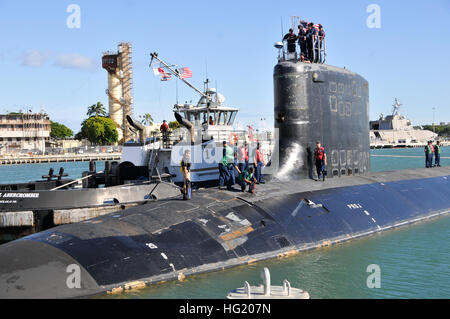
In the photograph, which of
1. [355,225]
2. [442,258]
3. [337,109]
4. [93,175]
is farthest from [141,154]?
[442,258]

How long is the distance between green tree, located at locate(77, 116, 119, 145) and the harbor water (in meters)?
87.5

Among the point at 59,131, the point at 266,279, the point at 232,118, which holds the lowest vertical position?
the point at 266,279

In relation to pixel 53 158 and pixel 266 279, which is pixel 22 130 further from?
pixel 266 279

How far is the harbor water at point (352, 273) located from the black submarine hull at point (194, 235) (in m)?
0.21

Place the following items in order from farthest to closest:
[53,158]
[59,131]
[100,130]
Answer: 1. [59,131]
2. [100,130]
3. [53,158]

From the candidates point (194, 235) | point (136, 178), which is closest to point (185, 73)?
point (136, 178)

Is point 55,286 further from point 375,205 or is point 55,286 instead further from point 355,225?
point 375,205

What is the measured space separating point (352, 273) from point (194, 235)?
378 cm

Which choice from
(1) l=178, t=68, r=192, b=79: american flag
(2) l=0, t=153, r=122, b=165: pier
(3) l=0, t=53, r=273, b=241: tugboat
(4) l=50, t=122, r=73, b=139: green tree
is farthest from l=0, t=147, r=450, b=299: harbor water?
(4) l=50, t=122, r=73, b=139: green tree

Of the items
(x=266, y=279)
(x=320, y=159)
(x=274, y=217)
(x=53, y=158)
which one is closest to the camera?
(x=266, y=279)

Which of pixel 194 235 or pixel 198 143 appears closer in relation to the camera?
pixel 194 235

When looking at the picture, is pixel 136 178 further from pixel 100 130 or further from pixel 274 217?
pixel 100 130

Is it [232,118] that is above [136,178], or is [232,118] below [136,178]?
above

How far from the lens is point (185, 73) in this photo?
27078 millimetres
